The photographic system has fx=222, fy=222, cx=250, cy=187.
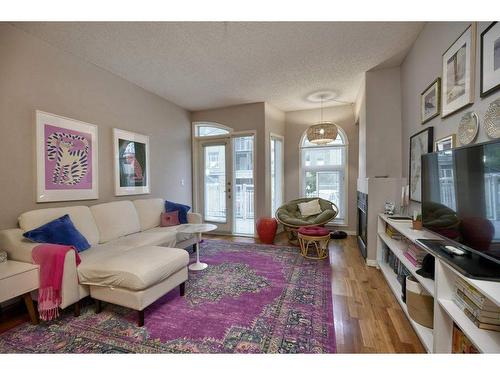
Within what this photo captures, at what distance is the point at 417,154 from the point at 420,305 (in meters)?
1.62

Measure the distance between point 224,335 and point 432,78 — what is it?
301 centimetres

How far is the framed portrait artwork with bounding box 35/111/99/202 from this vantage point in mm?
2369

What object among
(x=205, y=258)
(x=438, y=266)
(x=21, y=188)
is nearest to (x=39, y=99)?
(x=21, y=188)

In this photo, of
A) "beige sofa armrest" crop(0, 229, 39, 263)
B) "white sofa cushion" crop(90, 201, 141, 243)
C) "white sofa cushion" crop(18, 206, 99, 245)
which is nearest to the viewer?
"beige sofa armrest" crop(0, 229, 39, 263)

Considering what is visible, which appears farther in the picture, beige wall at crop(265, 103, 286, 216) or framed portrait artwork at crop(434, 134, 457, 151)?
beige wall at crop(265, 103, 286, 216)

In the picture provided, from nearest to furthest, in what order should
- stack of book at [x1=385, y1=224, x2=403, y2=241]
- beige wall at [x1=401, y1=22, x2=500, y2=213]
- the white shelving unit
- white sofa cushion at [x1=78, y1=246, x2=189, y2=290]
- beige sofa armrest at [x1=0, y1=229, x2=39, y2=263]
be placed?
the white shelving unit
beige wall at [x1=401, y1=22, x2=500, y2=213]
white sofa cushion at [x1=78, y1=246, x2=189, y2=290]
beige sofa armrest at [x1=0, y1=229, x2=39, y2=263]
stack of book at [x1=385, y1=224, x2=403, y2=241]

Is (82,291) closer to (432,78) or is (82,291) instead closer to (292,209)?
(292,209)

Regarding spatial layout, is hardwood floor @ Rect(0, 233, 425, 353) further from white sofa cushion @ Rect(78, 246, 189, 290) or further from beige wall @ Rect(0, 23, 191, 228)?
beige wall @ Rect(0, 23, 191, 228)

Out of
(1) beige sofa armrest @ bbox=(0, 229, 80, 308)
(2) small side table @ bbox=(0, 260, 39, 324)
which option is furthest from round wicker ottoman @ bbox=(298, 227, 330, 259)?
(2) small side table @ bbox=(0, 260, 39, 324)

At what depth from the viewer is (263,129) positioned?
4418 millimetres

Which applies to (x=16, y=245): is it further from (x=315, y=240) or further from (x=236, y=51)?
(x=315, y=240)

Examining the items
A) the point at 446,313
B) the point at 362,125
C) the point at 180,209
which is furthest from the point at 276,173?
the point at 446,313

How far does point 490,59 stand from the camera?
139 centimetres

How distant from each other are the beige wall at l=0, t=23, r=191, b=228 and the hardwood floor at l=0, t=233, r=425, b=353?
1284mm
